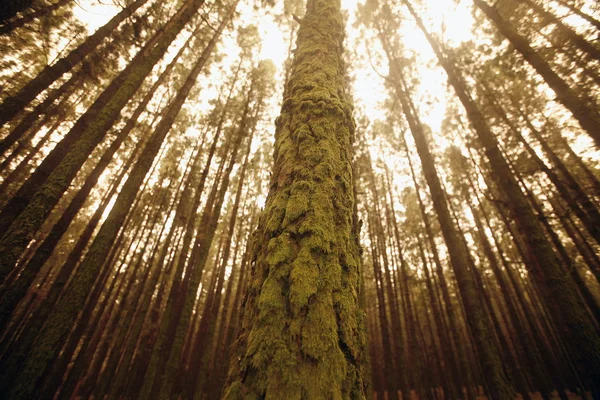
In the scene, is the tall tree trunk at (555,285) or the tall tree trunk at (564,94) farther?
the tall tree trunk at (564,94)

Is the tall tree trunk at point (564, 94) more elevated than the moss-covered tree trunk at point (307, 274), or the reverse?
the tall tree trunk at point (564, 94)

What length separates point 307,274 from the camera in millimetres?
1090

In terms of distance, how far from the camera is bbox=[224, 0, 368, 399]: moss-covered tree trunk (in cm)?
85

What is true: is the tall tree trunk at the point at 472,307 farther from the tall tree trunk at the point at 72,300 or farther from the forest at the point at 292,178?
the tall tree trunk at the point at 72,300

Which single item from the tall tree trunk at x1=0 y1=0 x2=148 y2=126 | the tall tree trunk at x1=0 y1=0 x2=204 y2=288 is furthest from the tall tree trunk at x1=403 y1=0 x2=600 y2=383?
the tall tree trunk at x1=0 y1=0 x2=148 y2=126

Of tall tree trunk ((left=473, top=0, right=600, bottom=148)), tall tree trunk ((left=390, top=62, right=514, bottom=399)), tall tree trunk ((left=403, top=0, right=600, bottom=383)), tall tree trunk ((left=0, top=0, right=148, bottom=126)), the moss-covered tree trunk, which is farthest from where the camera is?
tall tree trunk ((left=0, top=0, right=148, bottom=126))

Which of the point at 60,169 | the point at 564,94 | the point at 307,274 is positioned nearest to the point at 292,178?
the point at 307,274

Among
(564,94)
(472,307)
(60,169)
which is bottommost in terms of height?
(472,307)

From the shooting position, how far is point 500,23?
16.3ft

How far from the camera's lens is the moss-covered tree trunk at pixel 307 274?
85 cm

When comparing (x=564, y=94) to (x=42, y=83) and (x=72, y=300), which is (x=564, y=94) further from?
(x=42, y=83)

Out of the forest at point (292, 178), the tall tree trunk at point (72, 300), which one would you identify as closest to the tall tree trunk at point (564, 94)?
the forest at point (292, 178)

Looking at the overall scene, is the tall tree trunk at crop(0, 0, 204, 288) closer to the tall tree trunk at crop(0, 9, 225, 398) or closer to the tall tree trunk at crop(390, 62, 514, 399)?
the tall tree trunk at crop(0, 9, 225, 398)

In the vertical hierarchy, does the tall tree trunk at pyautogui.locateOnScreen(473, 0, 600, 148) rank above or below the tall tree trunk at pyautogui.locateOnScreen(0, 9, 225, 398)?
above
